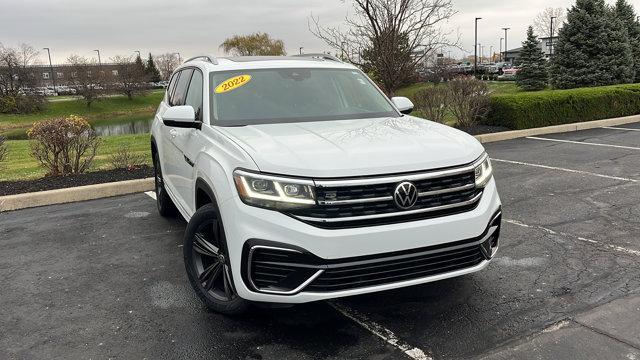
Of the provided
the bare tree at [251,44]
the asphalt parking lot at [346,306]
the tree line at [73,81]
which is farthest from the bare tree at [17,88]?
the asphalt parking lot at [346,306]

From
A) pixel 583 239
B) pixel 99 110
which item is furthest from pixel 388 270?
pixel 99 110

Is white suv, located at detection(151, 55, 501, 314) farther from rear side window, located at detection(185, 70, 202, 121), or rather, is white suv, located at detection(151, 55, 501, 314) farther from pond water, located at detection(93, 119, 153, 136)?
pond water, located at detection(93, 119, 153, 136)

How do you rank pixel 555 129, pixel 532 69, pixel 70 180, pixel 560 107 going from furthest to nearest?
pixel 532 69
pixel 560 107
pixel 555 129
pixel 70 180

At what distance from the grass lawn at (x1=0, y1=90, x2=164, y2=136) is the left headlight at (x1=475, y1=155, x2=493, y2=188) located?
49751 millimetres

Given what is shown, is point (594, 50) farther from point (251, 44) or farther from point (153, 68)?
point (153, 68)

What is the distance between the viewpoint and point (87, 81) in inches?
2479

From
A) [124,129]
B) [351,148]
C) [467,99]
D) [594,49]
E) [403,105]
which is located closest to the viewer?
[351,148]

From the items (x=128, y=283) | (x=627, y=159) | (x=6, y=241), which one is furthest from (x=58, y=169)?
(x=627, y=159)

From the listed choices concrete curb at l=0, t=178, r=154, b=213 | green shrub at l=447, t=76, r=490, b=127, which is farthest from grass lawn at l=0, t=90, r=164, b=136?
concrete curb at l=0, t=178, r=154, b=213

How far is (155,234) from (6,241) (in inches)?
65.2

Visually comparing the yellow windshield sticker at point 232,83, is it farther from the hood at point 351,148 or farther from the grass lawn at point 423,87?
the grass lawn at point 423,87

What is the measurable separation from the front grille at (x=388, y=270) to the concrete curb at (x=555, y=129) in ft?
29.4

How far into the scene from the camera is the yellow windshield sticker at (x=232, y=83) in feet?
14.6

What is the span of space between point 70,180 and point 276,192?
638 centimetres
